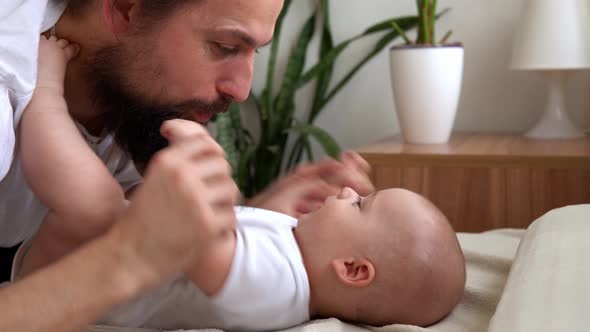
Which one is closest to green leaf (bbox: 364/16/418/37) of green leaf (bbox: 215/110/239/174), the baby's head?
green leaf (bbox: 215/110/239/174)

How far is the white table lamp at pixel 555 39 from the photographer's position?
2.21 metres

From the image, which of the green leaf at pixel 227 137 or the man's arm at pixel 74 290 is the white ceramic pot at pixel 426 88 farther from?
the man's arm at pixel 74 290

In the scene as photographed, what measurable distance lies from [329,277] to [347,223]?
0.24 ft

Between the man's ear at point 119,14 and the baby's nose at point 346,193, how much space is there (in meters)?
0.43

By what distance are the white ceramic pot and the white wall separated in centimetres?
41

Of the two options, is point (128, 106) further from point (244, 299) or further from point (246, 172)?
point (246, 172)

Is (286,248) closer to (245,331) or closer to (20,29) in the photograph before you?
(245,331)

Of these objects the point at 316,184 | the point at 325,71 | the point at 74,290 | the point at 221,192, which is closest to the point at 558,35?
the point at 325,71

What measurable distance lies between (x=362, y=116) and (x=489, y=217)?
33.4 inches

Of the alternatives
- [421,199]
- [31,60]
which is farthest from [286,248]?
[31,60]

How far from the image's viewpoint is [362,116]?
278 cm

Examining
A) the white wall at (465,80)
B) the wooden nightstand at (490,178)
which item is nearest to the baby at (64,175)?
the wooden nightstand at (490,178)

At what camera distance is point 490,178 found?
2.01m

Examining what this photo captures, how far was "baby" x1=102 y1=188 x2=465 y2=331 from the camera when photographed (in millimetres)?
893
